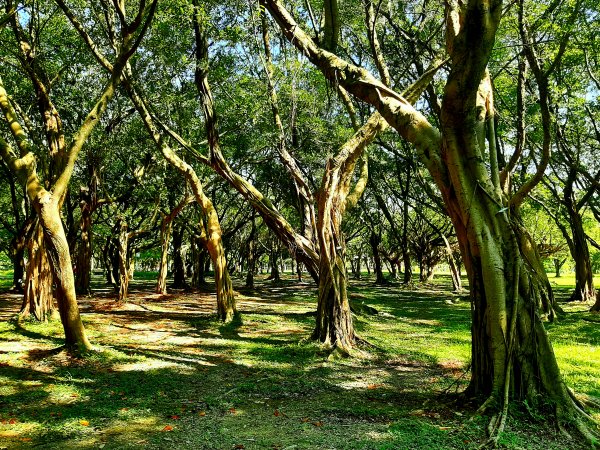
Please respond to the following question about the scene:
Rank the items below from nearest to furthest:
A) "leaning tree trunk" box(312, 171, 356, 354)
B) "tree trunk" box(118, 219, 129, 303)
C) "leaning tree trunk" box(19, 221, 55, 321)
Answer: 1. "leaning tree trunk" box(312, 171, 356, 354)
2. "leaning tree trunk" box(19, 221, 55, 321)
3. "tree trunk" box(118, 219, 129, 303)

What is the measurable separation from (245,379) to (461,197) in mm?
3865

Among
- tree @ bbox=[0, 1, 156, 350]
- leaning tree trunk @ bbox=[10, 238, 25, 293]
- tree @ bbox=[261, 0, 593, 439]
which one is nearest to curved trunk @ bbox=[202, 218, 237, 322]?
tree @ bbox=[0, 1, 156, 350]

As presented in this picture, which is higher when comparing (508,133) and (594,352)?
(508,133)

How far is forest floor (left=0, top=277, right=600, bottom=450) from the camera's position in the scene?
14.0 ft

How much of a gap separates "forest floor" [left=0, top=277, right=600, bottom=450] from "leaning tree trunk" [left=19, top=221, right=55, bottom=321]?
35 centimetres

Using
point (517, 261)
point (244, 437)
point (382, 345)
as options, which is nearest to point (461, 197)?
point (517, 261)

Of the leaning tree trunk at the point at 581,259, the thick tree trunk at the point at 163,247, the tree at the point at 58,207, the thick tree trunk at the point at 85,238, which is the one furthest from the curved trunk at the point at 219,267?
the leaning tree trunk at the point at 581,259

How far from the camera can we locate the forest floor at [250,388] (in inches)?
168

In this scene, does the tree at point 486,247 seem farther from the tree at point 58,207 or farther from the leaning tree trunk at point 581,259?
the leaning tree trunk at point 581,259

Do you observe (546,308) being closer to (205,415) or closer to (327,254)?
(327,254)

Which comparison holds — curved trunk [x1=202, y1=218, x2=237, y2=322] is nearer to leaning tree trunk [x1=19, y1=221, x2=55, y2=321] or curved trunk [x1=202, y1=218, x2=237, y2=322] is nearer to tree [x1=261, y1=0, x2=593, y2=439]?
leaning tree trunk [x1=19, y1=221, x2=55, y2=321]

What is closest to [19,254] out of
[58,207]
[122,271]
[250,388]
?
[122,271]

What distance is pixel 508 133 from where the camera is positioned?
53.0 feet

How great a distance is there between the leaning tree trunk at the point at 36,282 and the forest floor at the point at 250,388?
347 millimetres
